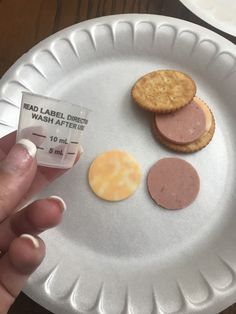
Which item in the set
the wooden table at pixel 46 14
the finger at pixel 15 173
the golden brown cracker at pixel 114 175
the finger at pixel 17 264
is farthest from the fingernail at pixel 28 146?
the wooden table at pixel 46 14

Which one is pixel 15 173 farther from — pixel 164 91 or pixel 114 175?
pixel 164 91

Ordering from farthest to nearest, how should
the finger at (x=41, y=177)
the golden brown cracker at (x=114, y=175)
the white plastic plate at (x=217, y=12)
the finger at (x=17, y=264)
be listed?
the white plastic plate at (x=217, y=12) → the golden brown cracker at (x=114, y=175) → the finger at (x=41, y=177) → the finger at (x=17, y=264)

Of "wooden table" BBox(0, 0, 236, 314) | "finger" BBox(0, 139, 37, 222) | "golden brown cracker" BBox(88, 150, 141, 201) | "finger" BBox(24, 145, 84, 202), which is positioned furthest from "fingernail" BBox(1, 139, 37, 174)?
"wooden table" BBox(0, 0, 236, 314)

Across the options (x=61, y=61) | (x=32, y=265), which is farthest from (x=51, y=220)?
(x=61, y=61)

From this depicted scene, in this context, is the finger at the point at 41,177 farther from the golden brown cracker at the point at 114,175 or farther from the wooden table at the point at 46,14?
the wooden table at the point at 46,14

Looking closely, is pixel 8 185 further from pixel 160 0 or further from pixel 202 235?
pixel 160 0

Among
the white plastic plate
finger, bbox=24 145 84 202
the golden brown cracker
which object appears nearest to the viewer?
finger, bbox=24 145 84 202

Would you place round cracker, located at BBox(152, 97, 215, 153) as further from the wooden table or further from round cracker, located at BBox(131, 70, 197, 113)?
→ the wooden table
